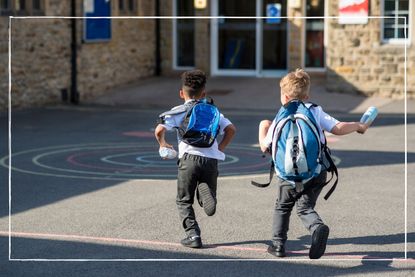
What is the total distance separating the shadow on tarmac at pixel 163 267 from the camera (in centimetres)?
723

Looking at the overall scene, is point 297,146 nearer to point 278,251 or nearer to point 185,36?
point 278,251

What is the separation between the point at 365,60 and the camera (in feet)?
74.6

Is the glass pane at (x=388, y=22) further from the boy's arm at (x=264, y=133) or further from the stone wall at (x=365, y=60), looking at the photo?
the boy's arm at (x=264, y=133)

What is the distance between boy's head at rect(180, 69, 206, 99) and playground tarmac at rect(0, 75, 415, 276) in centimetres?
129

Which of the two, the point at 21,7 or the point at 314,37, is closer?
the point at 21,7

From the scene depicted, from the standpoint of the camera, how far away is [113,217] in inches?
376

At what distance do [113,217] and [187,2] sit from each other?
1767 centimetres

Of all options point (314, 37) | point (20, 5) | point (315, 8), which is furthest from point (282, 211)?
point (314, 37)

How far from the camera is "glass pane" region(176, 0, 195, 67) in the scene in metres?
26.7

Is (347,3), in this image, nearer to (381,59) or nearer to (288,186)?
(381,59)

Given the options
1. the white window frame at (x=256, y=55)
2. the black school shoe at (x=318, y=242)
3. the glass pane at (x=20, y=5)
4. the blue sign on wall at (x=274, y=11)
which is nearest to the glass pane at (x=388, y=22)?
the white window frame at (x=256, y=55)

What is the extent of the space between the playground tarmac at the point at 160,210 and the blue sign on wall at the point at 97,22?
4.91 metres

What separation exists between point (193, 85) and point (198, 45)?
18.7 metres

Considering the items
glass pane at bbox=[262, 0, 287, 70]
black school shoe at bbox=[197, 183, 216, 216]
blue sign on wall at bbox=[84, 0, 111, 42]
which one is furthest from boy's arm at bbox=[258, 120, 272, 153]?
glass pane at bbox=[262, 0, 287, 70]
